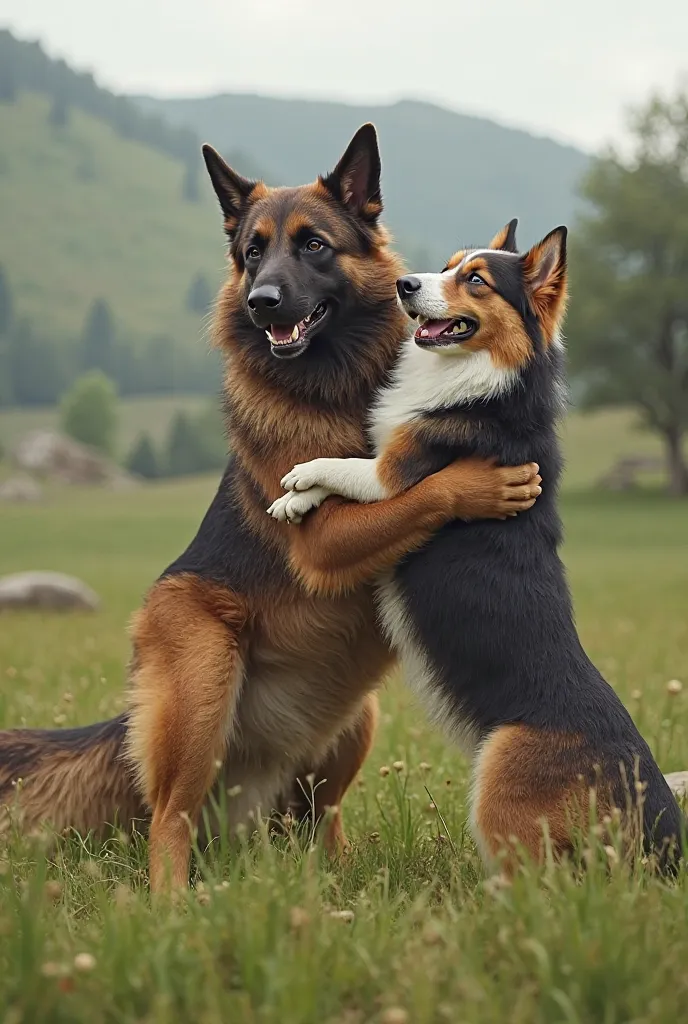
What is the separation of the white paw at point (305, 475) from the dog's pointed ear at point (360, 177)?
1290 millimetres

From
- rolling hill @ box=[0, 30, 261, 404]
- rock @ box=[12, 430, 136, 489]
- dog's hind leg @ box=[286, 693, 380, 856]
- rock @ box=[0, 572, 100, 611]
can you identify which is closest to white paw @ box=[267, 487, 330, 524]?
dog's hind leg @ box=[286, 693, 380, 856]

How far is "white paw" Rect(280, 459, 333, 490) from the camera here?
434 cm

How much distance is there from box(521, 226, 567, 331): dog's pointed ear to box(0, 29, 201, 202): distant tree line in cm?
18730

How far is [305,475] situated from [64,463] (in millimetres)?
66166

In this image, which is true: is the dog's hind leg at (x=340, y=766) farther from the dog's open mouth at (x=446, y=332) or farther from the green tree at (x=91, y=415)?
the green tree at (x=91, y=415)

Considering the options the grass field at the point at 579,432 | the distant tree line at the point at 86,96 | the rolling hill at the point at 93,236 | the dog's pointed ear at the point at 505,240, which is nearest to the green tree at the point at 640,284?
the grass field at the point at 579,432

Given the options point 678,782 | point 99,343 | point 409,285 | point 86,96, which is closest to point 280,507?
point 409,285

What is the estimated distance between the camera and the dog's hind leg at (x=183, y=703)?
14.4ft

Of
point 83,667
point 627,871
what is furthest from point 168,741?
point 83,667

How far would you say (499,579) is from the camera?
4.04m

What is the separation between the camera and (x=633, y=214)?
46031 millimetres

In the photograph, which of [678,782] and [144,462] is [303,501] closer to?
[678,782]

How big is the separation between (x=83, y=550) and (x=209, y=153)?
89.4ft

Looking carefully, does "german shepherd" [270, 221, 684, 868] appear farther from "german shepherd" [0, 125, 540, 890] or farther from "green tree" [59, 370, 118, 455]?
"green tree" [59, 370, 118, 455]
